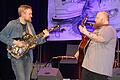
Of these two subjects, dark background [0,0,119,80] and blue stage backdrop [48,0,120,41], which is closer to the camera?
blue stage backdrop [48,0,120,41]

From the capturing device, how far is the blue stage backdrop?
27.1 feet

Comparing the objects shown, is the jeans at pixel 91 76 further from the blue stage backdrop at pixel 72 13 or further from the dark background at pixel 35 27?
the dark background at pixel 35 27

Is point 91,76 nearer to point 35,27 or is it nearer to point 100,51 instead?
point 100,51

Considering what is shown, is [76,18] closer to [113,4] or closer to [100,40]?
[113,4]

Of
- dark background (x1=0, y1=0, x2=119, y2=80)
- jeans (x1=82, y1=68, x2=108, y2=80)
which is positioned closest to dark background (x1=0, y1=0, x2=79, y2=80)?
dark background (x1=0, y1=0, x2=119, y2=80)

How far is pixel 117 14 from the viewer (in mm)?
8141

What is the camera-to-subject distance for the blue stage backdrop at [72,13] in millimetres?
8273

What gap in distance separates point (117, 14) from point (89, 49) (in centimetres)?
338

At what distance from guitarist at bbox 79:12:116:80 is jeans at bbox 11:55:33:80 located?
0.92m

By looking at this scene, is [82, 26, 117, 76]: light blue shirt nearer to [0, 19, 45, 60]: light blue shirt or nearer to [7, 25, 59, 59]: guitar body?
[7, 25, 59, 59]: guitar body

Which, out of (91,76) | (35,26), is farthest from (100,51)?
(35,26)

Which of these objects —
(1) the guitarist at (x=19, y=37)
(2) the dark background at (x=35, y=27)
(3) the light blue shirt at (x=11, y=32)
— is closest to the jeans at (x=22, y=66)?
(1) the guitarist at (x=19, y=37)

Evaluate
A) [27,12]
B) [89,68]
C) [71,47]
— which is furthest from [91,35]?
[71,47]

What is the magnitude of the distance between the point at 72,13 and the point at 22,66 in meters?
3.47
